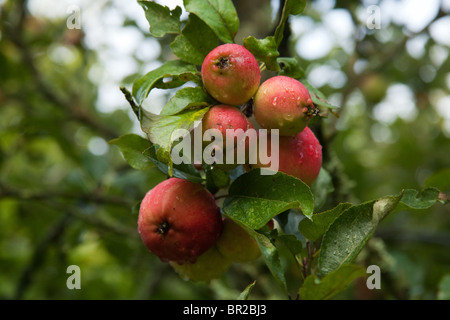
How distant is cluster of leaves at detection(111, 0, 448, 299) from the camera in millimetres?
666

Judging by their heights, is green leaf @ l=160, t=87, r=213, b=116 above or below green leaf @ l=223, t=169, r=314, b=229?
above

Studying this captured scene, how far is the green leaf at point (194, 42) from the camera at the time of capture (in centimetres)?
78

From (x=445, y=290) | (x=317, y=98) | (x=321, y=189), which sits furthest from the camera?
(x=445, y=290)

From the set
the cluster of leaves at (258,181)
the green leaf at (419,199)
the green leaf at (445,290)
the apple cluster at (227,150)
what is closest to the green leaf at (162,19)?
the cluster of leaves at (258,181)

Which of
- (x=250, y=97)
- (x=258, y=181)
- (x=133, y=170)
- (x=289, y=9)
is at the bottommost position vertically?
(x=133, y=170)

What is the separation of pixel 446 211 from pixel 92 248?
7.22 ft

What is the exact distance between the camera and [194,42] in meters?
0.79

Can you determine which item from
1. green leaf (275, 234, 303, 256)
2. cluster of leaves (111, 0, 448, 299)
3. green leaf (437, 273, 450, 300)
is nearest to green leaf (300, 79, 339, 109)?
cluster of leaves (111, 0, 448, 299)

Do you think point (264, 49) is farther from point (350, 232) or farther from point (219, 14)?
point (350, 232)

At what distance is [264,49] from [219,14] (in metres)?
0.12

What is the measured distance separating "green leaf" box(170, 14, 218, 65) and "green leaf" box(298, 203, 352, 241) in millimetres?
333

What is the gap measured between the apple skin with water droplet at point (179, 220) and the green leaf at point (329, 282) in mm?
176

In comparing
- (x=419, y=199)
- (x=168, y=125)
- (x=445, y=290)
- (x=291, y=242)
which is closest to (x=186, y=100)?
(x=168, y=125)

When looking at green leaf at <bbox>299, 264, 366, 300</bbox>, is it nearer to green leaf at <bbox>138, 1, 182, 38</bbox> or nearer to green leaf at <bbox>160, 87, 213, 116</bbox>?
green leaf at <bbox>160, 87, 213, 116</bbox>
